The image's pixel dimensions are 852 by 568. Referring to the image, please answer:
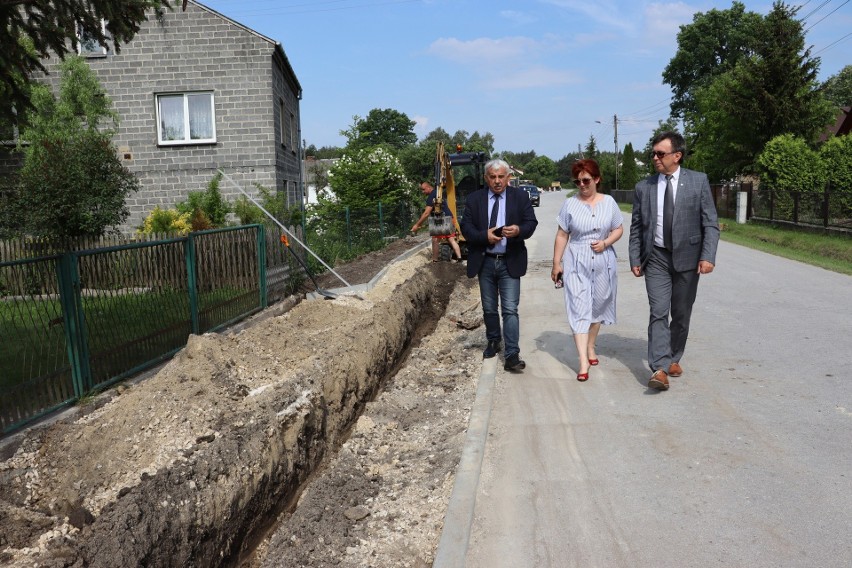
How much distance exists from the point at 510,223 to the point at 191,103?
15.0m

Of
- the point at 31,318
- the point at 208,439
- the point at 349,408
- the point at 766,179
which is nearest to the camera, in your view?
the point at 208,439

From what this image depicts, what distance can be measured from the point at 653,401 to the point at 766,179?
25893 millimetres

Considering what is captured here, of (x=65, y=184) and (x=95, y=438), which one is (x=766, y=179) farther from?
(x=95, y=438)

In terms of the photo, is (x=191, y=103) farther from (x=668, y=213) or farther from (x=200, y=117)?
(x=668, y=213)

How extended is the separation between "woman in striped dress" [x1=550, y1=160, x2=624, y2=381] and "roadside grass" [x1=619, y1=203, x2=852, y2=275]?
373 inches

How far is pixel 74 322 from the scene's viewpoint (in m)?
5.98

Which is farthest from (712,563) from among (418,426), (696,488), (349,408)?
(349,408)

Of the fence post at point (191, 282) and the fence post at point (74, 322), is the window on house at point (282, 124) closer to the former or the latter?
the fence post at point (191, 282)

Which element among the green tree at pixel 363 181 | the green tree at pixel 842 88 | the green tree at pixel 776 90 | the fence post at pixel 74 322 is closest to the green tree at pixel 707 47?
the green tree at pixel 842 88

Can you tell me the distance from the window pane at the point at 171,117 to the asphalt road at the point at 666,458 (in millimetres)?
14405

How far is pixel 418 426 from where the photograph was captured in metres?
6.00

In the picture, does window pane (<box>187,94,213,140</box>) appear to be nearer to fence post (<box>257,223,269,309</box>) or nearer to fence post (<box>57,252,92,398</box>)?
fence post (<box>257,223,269,309</box>)

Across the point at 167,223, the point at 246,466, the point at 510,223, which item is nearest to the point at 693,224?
the point at 510,223

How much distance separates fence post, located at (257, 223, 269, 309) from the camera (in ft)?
34.2
